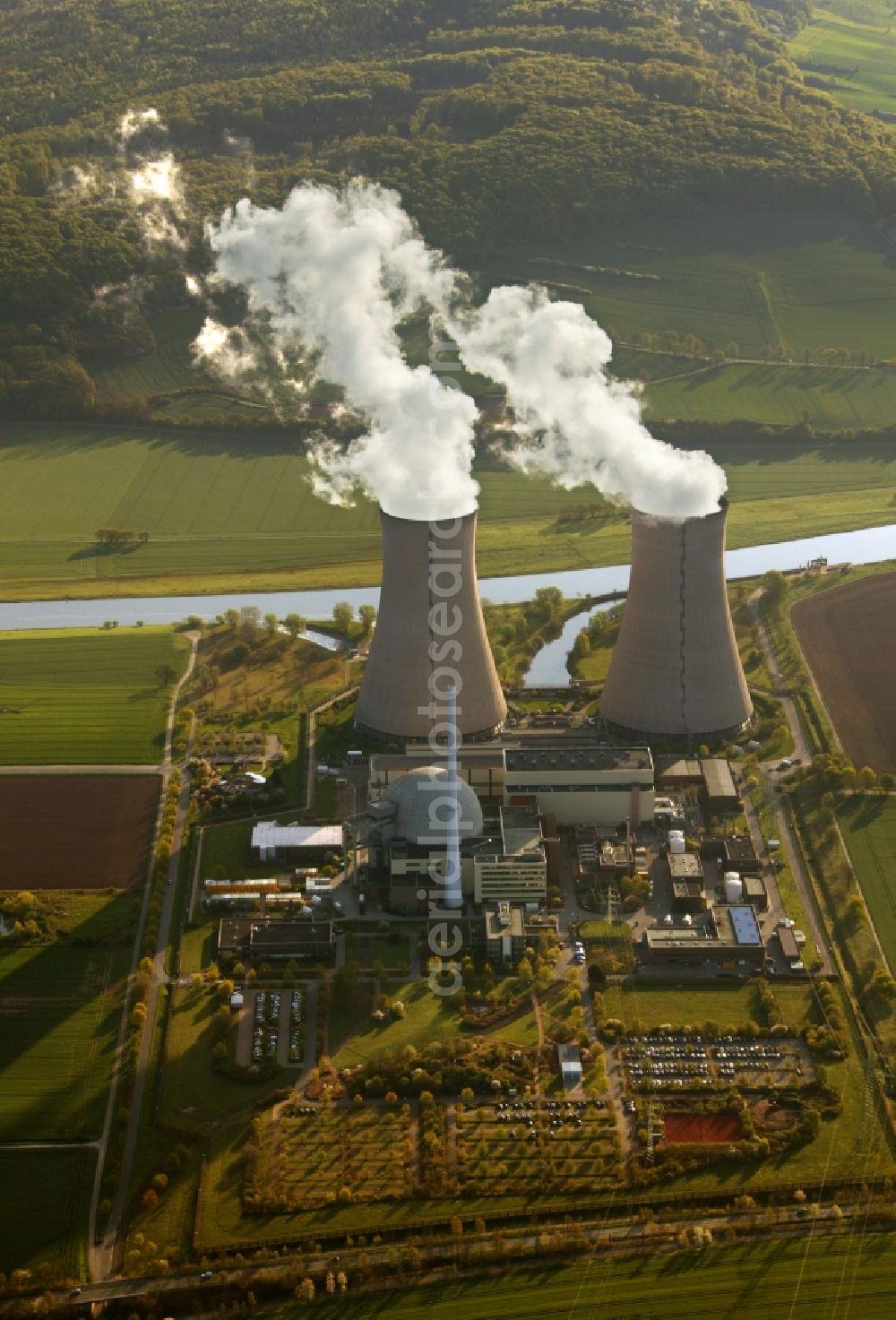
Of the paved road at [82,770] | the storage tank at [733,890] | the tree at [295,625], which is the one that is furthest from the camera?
the tree at [295,625]

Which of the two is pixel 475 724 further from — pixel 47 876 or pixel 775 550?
pixel 775 550

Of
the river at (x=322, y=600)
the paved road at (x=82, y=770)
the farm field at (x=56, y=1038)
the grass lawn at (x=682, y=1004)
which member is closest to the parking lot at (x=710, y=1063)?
the grass lawn at (x=682, y=1004)

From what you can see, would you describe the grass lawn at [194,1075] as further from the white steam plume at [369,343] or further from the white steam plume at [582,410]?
the white steam plume at [582,410]

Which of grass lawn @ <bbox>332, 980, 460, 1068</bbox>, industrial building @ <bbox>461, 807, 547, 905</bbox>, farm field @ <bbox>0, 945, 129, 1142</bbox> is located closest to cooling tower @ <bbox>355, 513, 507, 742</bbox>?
industrial building @ <bbox>461, 807, 547, 905</bbox>

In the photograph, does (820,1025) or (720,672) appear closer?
(820,1025)

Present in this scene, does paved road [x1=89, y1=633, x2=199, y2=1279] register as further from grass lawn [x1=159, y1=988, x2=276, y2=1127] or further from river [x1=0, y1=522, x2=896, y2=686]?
river [x1=0, y1=522, x2=896, y2=686]

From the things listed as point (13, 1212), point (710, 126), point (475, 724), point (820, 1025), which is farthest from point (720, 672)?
point (710, 126)

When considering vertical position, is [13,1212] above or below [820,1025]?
below
